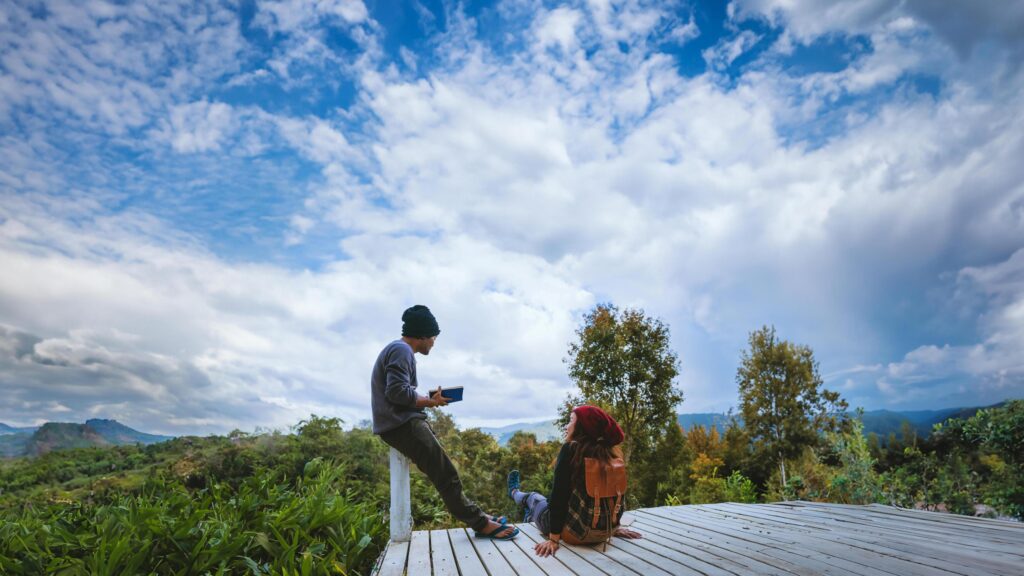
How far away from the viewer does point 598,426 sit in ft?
12.1

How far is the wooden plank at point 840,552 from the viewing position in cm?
310

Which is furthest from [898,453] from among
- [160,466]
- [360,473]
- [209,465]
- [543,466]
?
[160,466]

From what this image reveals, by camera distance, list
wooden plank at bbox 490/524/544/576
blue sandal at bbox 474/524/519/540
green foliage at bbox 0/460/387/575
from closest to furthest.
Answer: green foliage at bbox 0/460/387/575 → wooden plank at bbox 490/524/544/576 → blue sandal at bbox 474/524/519/540

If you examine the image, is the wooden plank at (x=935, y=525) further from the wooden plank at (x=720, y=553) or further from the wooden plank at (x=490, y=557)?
the wooden plank at (x=490, y=557)

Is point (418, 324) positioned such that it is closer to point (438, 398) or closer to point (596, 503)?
point (438, 398)

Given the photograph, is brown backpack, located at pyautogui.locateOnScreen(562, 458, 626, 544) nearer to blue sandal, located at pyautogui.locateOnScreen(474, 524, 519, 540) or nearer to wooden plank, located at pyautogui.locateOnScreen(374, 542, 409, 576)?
blue sandal, located at pyautogui.locateOnScreen(474, 524, 519, 540)

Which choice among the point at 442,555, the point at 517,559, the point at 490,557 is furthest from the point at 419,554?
the point at 517,559

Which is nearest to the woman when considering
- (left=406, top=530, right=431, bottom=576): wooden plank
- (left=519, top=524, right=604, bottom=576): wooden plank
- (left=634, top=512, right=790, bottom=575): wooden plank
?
(left=519, top=524, right=604, bottom=576): wooden plank

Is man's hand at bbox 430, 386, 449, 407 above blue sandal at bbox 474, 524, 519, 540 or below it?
above

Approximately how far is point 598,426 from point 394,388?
1.56m

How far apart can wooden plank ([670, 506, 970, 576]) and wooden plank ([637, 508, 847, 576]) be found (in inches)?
4.9

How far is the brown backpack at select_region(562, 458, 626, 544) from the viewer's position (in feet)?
11.9

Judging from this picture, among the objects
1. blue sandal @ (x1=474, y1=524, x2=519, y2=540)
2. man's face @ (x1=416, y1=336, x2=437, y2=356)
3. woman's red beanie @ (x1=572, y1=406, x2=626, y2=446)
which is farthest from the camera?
man's face @ (x1=416, y1=336, x2=437, y2=356)

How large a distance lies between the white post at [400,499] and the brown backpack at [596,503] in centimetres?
127
